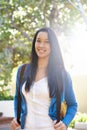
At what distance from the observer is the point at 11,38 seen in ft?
51.7

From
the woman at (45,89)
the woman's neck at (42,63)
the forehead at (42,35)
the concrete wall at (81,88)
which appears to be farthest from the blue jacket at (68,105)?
the concrete wall at (81,88)

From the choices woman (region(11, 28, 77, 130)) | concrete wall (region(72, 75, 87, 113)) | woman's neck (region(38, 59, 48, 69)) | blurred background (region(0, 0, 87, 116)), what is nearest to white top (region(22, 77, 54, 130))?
woman (region(11, 28, 77, 130))

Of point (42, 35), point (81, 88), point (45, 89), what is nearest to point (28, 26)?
point (81, 88)

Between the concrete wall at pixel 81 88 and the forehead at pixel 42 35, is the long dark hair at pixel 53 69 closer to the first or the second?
the forehead at pixel 42 35

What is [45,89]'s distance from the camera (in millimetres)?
2977

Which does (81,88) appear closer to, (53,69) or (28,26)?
(28,26)

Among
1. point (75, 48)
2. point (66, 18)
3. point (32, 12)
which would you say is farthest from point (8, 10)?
point (75, 48)

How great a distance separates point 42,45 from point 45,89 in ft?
1.09

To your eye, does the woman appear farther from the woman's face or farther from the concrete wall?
the concrete wall

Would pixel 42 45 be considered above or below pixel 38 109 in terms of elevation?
above

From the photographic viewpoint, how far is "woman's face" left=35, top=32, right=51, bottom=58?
3078mm

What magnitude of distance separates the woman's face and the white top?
0.25 metres

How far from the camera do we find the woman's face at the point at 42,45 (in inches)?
121

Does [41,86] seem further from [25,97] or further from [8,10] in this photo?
[8,10]
